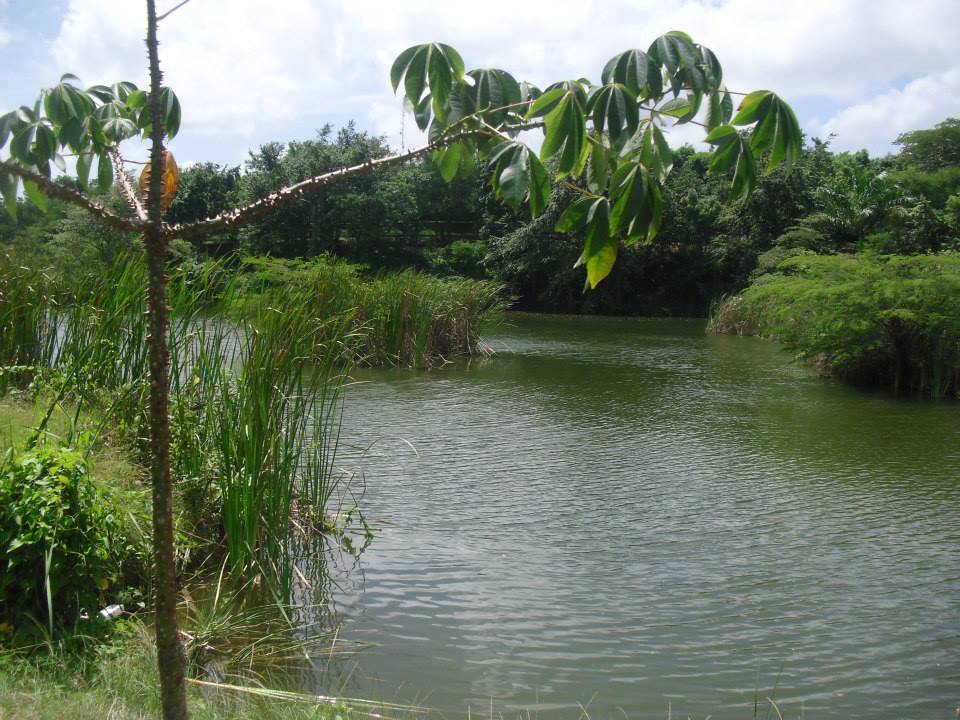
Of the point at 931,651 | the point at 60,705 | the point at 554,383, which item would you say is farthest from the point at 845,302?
the point at 60,705

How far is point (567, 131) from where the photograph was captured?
5.29ft

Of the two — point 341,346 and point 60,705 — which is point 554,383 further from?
point 60,705

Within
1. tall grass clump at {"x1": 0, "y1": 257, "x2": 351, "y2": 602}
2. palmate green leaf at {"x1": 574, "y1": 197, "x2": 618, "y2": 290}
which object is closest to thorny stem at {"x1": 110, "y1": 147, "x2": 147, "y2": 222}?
palmate green leaf at {"x1": 574, "y1": 197, "x2": 618, "y2": 290}

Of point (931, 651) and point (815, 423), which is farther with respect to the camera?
point (815, 423)

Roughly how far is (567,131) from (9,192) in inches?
44.2

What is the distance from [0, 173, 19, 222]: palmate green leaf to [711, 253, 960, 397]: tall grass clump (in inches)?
404

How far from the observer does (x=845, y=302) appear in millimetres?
10984

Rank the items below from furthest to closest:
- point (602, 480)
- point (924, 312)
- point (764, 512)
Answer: point (924, 312) → point (602, 480) → point (764, 512)

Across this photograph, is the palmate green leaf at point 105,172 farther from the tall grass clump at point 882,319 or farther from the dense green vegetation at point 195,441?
the tall grass clump at point 882,319

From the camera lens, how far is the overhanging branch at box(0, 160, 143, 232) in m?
1.69

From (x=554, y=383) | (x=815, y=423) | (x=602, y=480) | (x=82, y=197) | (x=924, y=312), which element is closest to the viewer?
(x=82, y=197)

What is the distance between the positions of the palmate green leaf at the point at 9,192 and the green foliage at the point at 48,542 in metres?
1.52

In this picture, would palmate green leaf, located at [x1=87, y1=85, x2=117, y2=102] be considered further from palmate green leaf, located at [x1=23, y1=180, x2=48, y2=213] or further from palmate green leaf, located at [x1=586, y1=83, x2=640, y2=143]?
palmate green leaf, located at [x1=586, y1=83, x2=640, y2=143]

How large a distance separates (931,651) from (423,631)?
2113 mm
